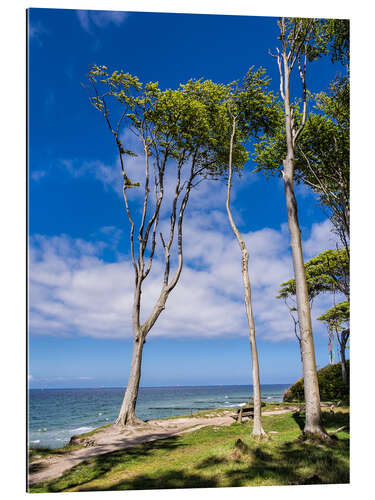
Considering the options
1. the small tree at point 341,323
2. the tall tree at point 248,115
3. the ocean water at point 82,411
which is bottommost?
the ocean water at point 82,411

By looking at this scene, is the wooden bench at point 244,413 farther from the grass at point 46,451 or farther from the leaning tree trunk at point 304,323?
the grass at point 46,451

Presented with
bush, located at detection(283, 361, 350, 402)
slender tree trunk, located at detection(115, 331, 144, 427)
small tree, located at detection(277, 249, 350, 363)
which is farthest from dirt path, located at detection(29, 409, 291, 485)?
bush, located at detection(283, 361, 350, 402)

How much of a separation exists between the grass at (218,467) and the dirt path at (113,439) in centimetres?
15

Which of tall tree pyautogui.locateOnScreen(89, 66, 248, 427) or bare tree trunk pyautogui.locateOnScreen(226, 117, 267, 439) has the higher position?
tall tree pyautogui.locateOnScreen(89, 66, 248, 427)

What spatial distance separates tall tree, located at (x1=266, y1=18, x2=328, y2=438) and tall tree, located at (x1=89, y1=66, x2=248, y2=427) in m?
1.92

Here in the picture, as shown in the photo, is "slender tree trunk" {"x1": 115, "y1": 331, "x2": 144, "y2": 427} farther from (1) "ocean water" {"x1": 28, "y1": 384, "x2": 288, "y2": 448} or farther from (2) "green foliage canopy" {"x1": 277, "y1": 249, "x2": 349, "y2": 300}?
(2) "green foliage canopy" {"x1": 277, "y1": 249, "x2": 349, "y2": 300}

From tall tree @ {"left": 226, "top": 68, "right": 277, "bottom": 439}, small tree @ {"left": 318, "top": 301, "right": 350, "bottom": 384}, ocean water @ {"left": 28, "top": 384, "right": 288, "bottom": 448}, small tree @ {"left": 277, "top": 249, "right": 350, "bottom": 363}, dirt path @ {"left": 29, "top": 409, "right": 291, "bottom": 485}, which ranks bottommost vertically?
ocean water @ {"left": 28, "top": 384, "right": 288, "bottom": 448}

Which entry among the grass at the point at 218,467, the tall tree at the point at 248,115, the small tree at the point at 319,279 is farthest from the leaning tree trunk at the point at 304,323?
the small tree at the point at 319,279

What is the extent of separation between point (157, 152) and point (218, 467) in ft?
22.3

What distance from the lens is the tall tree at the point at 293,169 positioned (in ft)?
16.5

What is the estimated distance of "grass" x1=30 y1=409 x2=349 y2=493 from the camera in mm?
3951

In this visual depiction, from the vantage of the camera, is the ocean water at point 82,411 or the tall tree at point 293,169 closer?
the tall tree at point 293,169
